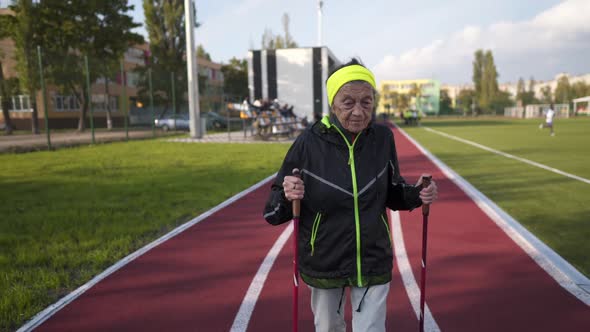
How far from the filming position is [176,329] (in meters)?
3.26

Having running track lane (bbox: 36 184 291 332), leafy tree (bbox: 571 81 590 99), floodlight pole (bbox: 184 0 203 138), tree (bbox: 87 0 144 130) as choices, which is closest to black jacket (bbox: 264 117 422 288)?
running track lane (bbox: 36 184 291 332)

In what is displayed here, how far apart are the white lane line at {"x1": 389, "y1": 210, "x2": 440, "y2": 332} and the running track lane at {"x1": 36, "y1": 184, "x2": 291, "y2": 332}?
1156 mm

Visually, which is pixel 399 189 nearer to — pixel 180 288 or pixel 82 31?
pixel 180 288

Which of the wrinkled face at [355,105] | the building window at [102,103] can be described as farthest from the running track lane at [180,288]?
the building window at [102,103]

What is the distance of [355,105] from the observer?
2.22 meters

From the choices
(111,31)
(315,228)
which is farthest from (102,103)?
(315,228)

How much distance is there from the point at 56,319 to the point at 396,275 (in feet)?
10.2

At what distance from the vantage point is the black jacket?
2219 millimetres

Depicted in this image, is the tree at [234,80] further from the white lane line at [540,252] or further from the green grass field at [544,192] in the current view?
the white lane line at [540,252]

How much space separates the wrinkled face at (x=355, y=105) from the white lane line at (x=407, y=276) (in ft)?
6.17

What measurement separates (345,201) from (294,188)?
0.29 meters

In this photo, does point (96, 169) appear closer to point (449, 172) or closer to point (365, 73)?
point (449, 172)

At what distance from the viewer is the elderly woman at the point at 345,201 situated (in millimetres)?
2221

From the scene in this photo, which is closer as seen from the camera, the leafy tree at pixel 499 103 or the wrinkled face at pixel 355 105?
the wrinkled face at pixel 355 105
